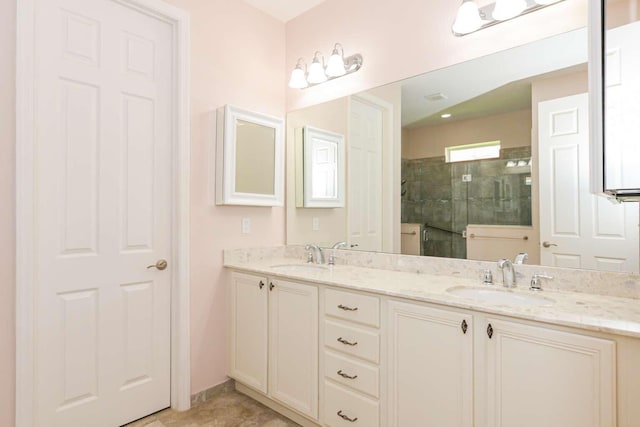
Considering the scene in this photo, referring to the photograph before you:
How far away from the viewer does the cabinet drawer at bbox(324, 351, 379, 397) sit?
1.68 m

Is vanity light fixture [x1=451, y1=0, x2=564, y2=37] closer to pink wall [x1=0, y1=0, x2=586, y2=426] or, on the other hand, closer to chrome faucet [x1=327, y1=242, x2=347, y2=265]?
Answer: pink wall [x1=0, y1=0, x2=586, y2=426]

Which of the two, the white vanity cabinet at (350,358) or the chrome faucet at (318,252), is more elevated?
the chrome faucet at (318,252)

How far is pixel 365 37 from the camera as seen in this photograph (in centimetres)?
239

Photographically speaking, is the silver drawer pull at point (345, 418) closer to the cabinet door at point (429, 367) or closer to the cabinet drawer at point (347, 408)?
the cabinet drawer at point (347, 408)

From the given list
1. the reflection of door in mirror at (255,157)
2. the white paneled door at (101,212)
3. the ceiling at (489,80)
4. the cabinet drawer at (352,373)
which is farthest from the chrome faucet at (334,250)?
the white paneled door at (101,212)

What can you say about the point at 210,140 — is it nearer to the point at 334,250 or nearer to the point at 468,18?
the point at 334,250

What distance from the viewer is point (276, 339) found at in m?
2.11

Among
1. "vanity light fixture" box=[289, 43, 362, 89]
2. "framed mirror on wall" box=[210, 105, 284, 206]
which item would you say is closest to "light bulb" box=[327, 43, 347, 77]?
"vanity light fixture" box=[289, 43, 362, 89]

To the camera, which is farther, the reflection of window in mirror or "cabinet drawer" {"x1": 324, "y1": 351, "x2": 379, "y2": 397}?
the reflection of window in mirror

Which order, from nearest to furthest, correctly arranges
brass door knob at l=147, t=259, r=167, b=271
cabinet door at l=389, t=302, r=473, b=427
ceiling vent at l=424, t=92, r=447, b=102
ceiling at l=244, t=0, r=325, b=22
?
1. cabinet door at l=389, t=302, r=473, b=427
2. ceiling vent at l=424, t=92, r=447, b=102
3. brass door knob at l=147, t=259, r=167, b=271
4. ceiling at l=244, t=0, r=325, b=22

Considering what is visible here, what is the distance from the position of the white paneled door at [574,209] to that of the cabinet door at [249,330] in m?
1.54

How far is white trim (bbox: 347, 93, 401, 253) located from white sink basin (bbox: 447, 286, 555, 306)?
21.5 inches

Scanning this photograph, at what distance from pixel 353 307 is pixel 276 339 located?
609 mm

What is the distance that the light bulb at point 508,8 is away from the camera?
1.72 meters
